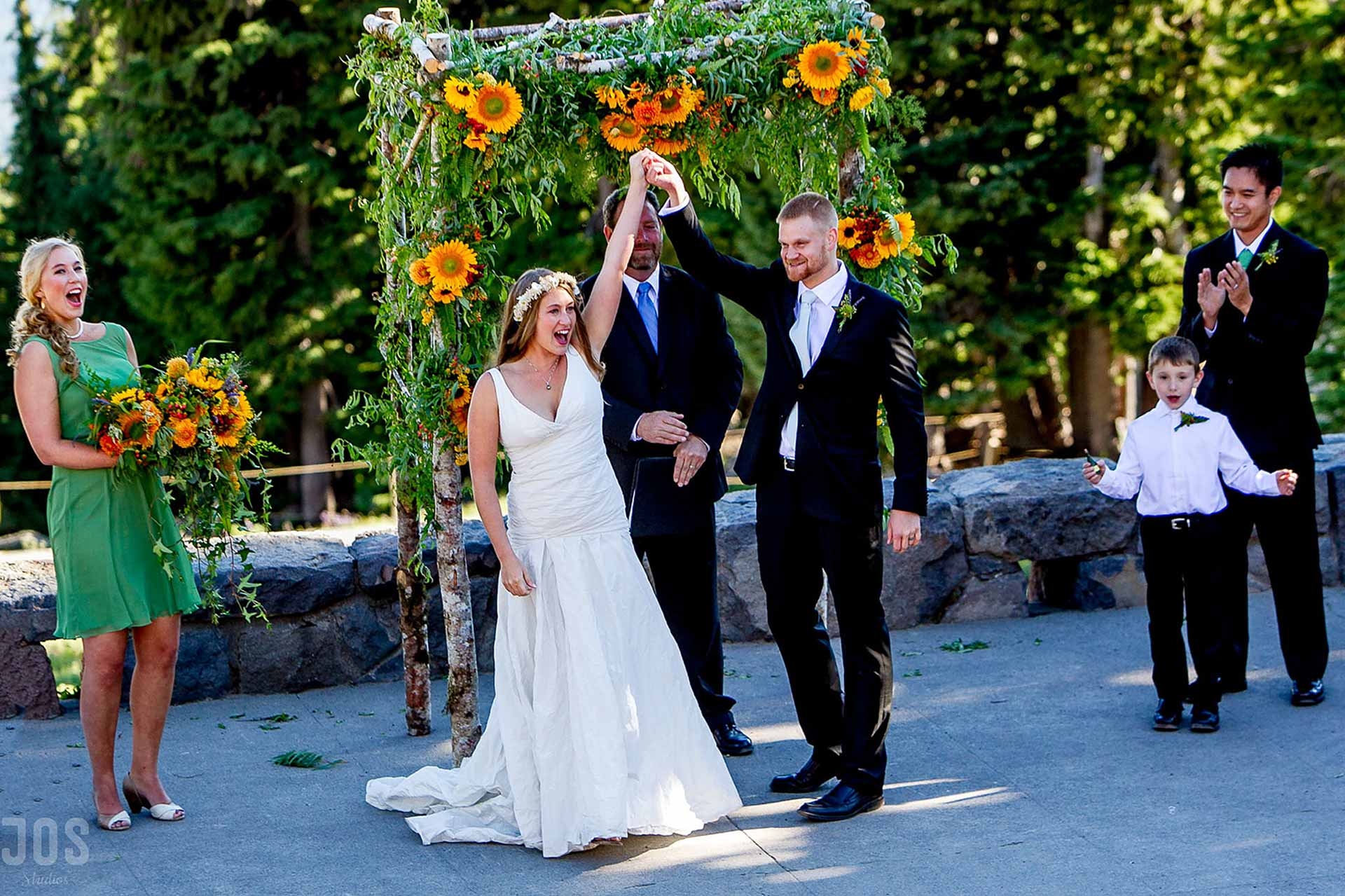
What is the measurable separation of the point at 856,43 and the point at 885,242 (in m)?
0.74

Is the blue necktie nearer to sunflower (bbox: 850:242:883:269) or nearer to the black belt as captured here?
sunflower (bbox: 850:242:883:269)

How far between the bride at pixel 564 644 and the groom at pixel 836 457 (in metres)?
0.46

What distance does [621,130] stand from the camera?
509 centimetres

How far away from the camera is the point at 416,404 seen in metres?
5.16

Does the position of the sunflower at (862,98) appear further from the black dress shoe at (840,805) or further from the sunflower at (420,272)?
the black dress shoe at (840,805)

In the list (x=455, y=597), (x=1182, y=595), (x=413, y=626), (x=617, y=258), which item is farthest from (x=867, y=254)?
(x=413, y=626)

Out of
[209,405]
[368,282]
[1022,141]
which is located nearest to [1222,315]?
[209,405]

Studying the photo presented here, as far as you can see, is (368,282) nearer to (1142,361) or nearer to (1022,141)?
(1022,141)

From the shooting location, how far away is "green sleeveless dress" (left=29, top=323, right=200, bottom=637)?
4516 mm

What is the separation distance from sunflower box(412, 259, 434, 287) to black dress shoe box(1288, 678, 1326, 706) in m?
3.71

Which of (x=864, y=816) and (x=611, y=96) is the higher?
(x=611, y=96)

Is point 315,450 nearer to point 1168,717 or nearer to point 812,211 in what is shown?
point 1168,717

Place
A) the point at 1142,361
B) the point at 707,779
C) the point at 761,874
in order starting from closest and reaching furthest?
the point at 761,874 → the point at 707,779 → the point at 1142,361

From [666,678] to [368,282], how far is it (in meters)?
16.6
